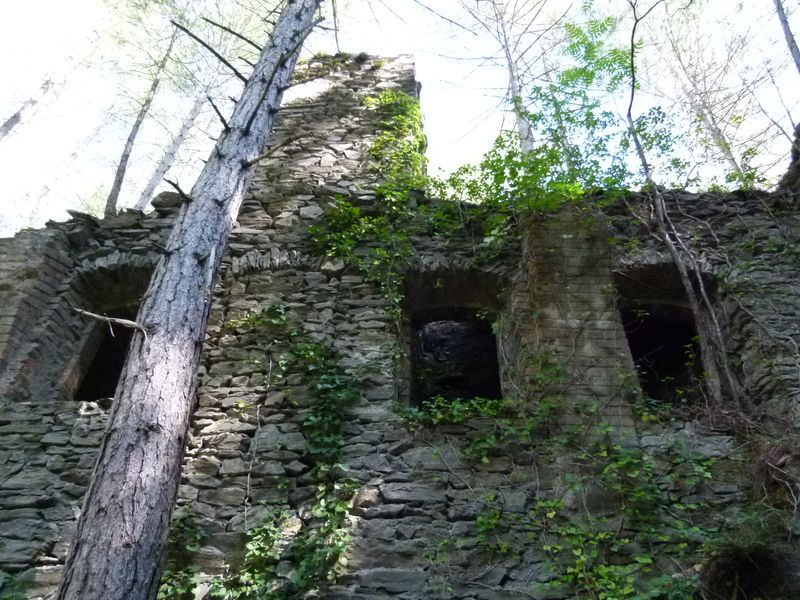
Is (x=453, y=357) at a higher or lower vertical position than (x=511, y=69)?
lower

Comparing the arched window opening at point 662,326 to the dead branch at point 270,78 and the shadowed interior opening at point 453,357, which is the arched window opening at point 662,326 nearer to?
the shadowed interior opening at point 453,357

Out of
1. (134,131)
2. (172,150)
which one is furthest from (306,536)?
(172,150)

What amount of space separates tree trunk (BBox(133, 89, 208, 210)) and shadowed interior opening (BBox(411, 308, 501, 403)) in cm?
653

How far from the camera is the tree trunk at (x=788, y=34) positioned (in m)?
7.82

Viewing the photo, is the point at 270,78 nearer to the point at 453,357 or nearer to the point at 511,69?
the point at 453,357

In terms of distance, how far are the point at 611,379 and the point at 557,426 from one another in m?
0.60

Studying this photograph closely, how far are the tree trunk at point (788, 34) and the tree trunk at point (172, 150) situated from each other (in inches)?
354

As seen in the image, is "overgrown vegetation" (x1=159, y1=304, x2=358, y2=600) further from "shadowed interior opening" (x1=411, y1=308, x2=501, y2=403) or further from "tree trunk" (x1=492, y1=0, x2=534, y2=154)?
"tree trunk" (x1=492, y1=0, x2=534, y2=154)

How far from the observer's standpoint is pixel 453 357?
6922 millimetres

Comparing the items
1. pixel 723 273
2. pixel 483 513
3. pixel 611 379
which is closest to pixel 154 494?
pixel 483 513

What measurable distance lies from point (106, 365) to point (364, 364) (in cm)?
315

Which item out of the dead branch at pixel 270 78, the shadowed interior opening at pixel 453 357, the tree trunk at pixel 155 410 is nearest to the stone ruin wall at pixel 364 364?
the shadowed interior opening at pixel 453 357

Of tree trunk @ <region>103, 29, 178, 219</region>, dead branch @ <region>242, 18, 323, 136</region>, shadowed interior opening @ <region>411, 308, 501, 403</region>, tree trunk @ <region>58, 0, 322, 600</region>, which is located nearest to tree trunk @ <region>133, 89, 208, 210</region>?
tree trunk @ <region>103, 29, 178, 219</region>

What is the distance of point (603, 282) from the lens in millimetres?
5395
